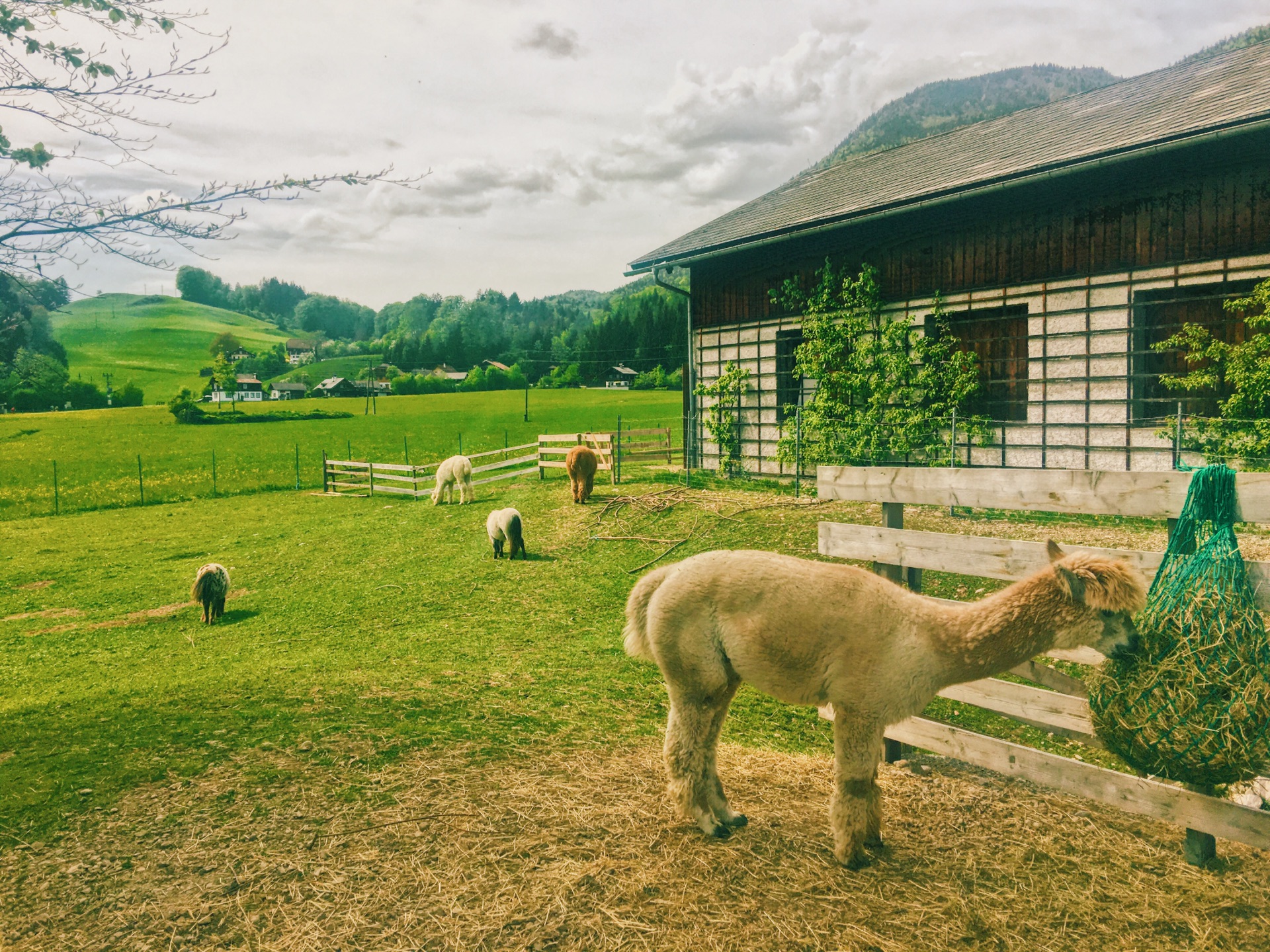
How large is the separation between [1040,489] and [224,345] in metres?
97.6

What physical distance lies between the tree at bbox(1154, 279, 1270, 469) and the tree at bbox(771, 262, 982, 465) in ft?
10.9

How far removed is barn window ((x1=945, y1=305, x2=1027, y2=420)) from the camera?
13.1m

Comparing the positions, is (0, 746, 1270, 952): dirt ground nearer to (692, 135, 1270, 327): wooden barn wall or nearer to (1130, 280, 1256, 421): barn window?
(1130, 280, 1256, 421): barn window

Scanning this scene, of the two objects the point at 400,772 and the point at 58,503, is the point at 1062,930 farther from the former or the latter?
the point at 58,503

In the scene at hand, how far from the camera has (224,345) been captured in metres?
84.6

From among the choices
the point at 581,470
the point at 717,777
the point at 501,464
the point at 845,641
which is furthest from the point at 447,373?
the point at 845,641

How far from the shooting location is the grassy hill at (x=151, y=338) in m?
58.3

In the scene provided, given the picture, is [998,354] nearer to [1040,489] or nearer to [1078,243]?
[1078,243]

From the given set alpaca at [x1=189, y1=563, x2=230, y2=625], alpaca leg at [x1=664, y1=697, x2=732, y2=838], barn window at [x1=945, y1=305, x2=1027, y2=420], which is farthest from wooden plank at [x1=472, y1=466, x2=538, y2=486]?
alpaca leg at [x1=664, y1=697, x2=732, y2=838]

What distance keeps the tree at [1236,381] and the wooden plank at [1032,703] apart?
362 inches

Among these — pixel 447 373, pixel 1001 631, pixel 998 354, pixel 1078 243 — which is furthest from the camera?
pixel 447 373

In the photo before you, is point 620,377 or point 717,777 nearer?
point 717,777

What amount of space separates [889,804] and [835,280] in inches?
531

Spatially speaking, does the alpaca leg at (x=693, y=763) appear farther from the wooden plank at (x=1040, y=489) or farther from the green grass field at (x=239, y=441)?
the green grass field at (x=239, y=441)
